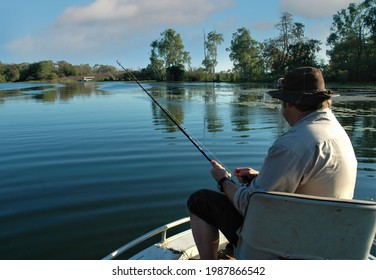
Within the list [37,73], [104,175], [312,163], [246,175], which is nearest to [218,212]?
[246,175]

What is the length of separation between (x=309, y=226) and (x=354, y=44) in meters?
60.5

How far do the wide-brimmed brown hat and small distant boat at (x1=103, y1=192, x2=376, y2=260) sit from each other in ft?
2.45

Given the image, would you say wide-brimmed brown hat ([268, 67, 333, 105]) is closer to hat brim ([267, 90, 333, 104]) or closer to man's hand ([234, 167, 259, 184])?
hat brim ([267, 90, 333, 104])

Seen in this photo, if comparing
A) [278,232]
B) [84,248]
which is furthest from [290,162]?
[84,248]

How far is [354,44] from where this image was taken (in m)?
54.8

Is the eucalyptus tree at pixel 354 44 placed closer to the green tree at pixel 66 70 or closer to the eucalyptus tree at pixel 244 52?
the eucalyptus tree at pixel 244 52

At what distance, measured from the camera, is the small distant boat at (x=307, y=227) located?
6.53ft

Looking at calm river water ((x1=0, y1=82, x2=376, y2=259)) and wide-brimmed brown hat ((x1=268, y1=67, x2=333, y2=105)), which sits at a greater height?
wide-brimmed brown hat ((x1=268, y1=67, x2=333, y2=105))

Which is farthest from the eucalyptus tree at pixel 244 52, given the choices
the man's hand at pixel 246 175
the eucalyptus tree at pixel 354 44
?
the man's hand at pixel 246 175

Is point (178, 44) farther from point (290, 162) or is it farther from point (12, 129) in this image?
point (290, 162)

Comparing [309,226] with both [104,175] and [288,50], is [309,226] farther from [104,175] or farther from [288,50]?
[288,50]

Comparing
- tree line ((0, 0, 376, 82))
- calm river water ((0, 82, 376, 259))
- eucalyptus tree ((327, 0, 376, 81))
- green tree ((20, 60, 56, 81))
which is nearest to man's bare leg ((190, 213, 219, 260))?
calm river water ((0, 82, 376, 259))

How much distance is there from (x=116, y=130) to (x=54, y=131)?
217 cm

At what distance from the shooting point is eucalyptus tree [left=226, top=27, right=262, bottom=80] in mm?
79938
